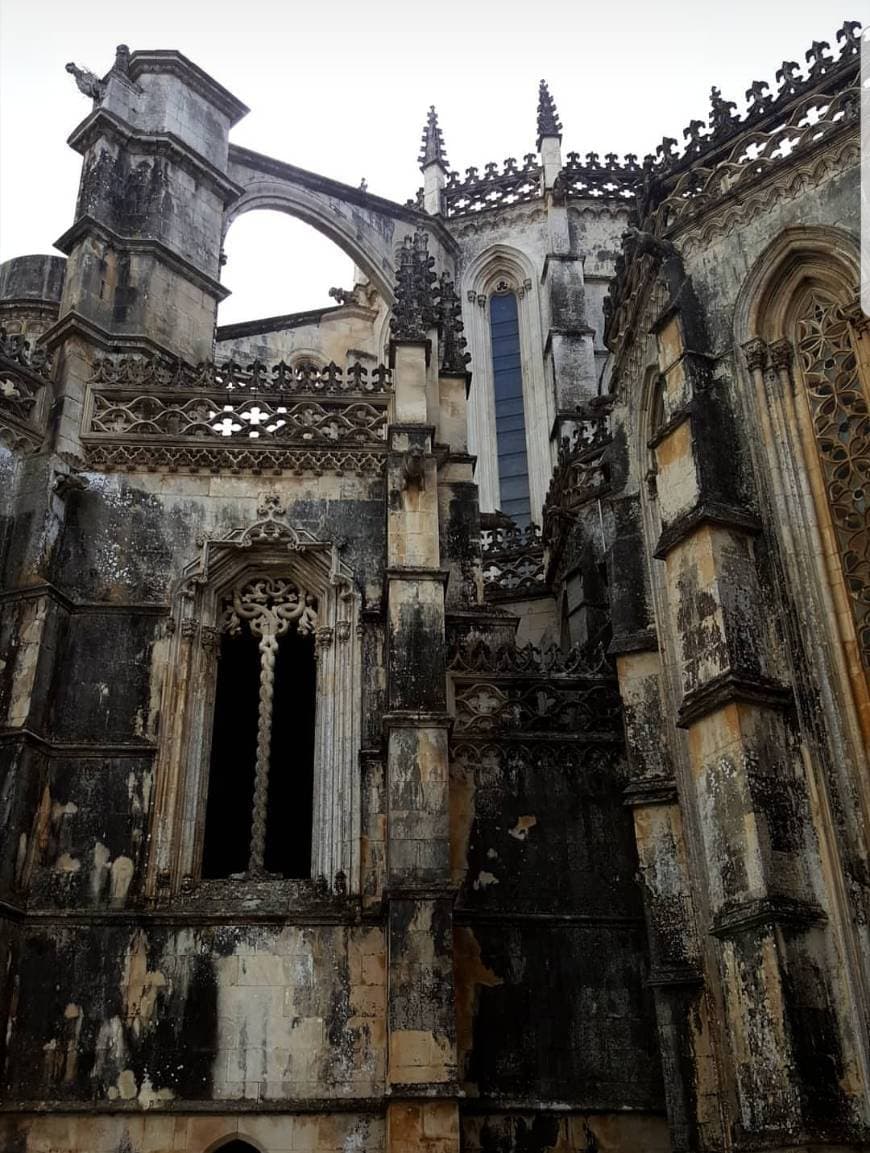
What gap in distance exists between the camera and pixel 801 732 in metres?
10.3

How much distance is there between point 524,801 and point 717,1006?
293 centimetres

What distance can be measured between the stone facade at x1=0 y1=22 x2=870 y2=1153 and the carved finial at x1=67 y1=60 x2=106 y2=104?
9.20ft

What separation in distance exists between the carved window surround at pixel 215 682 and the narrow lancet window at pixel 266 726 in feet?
0.57

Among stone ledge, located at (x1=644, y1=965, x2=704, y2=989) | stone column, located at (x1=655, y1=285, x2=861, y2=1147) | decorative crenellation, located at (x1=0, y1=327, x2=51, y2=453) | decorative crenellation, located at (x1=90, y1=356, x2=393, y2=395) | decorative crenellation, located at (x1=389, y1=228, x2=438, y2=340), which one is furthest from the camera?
decorative crenellation, located at (x1=389, y1=228, x2=438, y2=340)

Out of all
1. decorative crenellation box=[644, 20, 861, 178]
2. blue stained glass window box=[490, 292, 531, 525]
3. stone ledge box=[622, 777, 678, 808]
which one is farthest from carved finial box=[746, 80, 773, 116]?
blue stained glass window box=[490, 292, 531, 525]

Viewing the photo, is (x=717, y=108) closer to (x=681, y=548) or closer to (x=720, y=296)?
(x=720, y=296)

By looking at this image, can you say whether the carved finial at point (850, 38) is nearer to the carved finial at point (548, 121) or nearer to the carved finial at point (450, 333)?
the carved finial at point (450, 333)

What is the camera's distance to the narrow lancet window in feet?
42.8

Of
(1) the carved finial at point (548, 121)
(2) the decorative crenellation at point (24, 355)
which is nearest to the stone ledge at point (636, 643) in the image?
(2) the decorative crenellation at point (24, 355)

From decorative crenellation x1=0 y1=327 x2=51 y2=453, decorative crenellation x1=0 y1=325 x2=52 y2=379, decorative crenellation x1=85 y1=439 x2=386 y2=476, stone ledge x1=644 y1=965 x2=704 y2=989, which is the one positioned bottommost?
stone ledge x1=644 y1=965 x2=704 y2=989

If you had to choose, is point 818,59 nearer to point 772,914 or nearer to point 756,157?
point 756,157

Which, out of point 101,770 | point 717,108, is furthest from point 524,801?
point 717,108

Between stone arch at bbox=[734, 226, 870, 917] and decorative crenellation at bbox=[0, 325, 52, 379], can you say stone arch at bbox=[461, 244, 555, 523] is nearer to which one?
decorative crenellation at bbox=[0, 325, 52, 379]

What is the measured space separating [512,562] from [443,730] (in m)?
9.54
